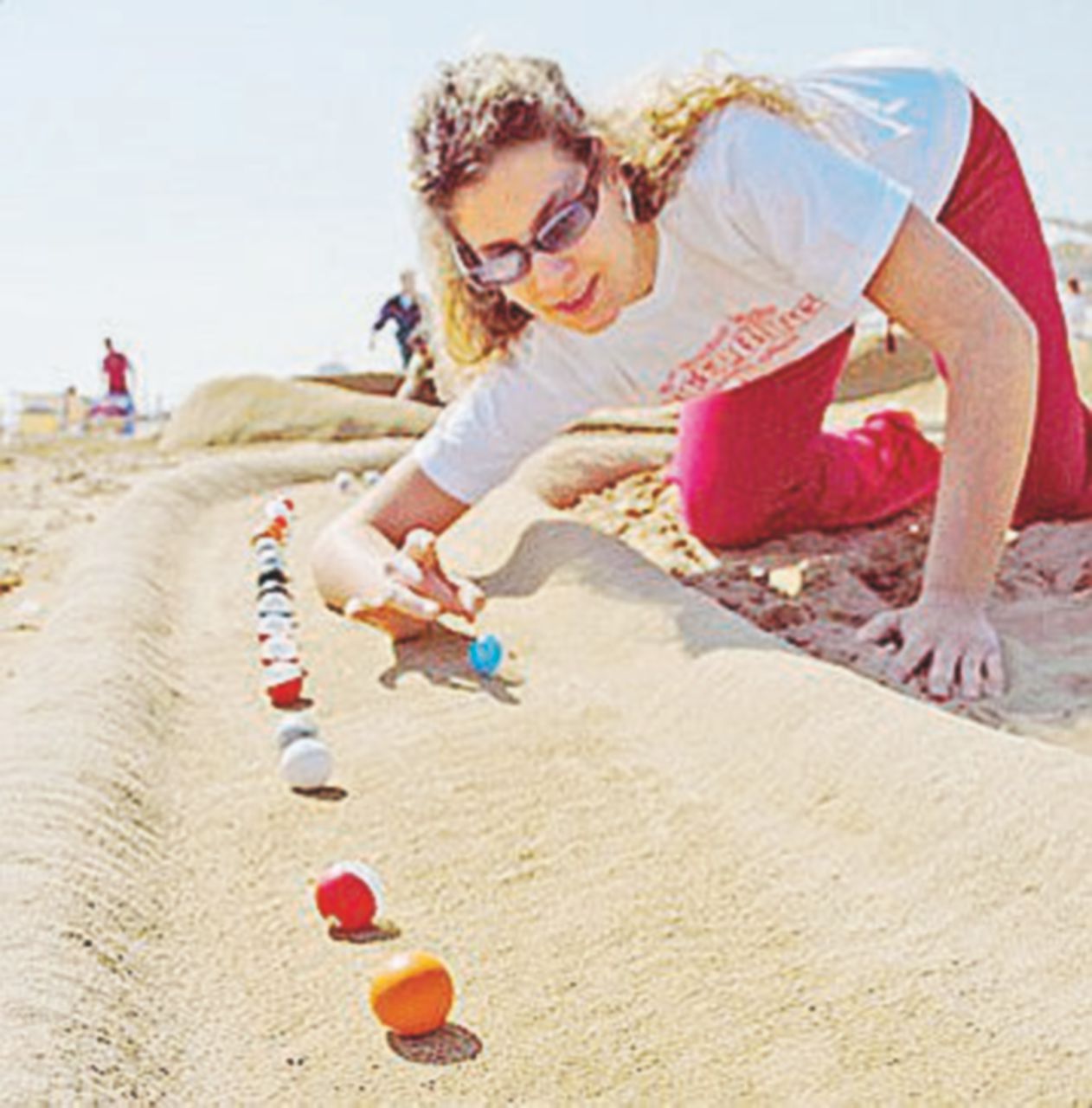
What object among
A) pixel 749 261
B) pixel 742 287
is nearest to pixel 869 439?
pixel 742 287

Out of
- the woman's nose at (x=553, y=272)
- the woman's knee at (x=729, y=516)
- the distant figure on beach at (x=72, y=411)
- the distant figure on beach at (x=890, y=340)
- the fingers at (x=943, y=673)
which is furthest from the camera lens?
the distant figure on beach at (x=72, y=411)

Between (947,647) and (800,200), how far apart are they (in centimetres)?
87

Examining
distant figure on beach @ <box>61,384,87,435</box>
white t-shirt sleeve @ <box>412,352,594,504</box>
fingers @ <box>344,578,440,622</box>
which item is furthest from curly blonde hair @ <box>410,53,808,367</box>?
distant figure on beach @ <box>61,384,87,435</box>

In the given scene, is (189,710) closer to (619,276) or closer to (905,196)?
(619,276)

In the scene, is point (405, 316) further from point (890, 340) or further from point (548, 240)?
point (548, 240)

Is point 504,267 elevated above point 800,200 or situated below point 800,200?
below

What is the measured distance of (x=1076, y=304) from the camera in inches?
562

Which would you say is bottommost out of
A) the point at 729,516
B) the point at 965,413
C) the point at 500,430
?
the point at 729,516

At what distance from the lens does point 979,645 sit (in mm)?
2758

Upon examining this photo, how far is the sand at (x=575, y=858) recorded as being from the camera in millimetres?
1519

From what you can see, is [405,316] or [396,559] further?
[405,316]

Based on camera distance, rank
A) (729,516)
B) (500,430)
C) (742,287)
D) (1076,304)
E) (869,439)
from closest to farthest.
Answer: (742,287)
(500,430)
(729,516)
(869,439)
(1076,304)

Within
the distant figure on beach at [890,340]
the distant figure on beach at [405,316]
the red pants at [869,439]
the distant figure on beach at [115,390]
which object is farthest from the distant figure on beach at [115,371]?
the red pants at [869,439]

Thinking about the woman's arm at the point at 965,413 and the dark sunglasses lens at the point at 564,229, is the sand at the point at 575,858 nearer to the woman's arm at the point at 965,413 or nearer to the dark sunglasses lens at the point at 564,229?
the woman's arm at the point at 965,413
